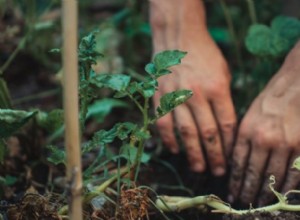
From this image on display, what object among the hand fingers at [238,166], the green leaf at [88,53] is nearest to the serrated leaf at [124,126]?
the green leaf at [88,53]

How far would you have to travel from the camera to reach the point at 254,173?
4.04 feet

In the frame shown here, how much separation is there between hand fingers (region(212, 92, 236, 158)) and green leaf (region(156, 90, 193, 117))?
303 millimetres

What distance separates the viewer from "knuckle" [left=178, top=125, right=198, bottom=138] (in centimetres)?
126

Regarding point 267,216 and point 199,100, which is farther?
point 199,100

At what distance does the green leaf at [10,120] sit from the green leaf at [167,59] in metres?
0.25

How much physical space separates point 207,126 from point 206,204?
0.72 ft

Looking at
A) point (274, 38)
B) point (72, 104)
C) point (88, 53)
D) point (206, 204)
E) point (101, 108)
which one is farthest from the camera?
point (101, 108)

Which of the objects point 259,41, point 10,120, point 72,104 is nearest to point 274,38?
point 259,41

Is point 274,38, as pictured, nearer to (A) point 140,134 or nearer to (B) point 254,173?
(B) point 254,173

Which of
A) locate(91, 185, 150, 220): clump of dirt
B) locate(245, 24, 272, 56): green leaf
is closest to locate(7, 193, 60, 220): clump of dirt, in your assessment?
locate(91, 185, 150, 220): clump of dirt

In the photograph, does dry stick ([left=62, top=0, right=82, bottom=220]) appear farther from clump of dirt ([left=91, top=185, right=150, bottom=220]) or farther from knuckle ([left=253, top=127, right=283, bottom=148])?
knuckle ([left=253, top=127, right=283, bottom=148])

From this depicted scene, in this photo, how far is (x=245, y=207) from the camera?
129 centimetres

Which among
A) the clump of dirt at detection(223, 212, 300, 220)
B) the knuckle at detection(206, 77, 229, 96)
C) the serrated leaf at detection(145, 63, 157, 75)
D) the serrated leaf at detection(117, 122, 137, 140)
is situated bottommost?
the clump of dirt at detection(223, 212, 300, 220)

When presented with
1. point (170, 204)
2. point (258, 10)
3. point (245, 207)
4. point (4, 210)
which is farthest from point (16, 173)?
point (258, 10)
